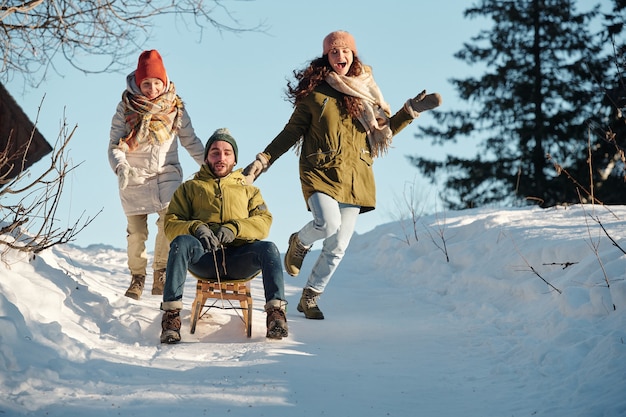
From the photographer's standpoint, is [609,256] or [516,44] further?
[516,44]

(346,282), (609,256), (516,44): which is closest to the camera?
(609,256)

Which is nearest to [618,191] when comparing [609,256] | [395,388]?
[609,256]

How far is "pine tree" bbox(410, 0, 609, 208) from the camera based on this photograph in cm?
1856

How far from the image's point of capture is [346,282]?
779 centimetres

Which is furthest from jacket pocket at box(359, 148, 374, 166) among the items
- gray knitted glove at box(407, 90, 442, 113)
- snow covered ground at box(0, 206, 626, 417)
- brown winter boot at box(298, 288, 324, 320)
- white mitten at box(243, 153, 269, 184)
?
snow covered ground at box(0, 206, 626, 417)

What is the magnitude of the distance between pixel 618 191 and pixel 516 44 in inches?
187

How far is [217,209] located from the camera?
5.05 metres

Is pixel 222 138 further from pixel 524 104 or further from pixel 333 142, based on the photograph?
pixel 524 104

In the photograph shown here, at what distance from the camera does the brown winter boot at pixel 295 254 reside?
579cm

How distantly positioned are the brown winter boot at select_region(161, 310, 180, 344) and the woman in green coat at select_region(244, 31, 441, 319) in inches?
46.7

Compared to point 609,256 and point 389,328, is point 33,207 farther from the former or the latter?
point 609,256

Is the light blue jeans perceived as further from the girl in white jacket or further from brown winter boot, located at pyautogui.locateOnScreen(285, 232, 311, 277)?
the girl in white jacket

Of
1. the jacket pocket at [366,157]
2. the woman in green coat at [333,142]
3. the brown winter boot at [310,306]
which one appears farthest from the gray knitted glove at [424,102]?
the brown winter boot at [310,306]

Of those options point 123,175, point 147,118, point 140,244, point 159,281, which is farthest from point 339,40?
point 159,281
